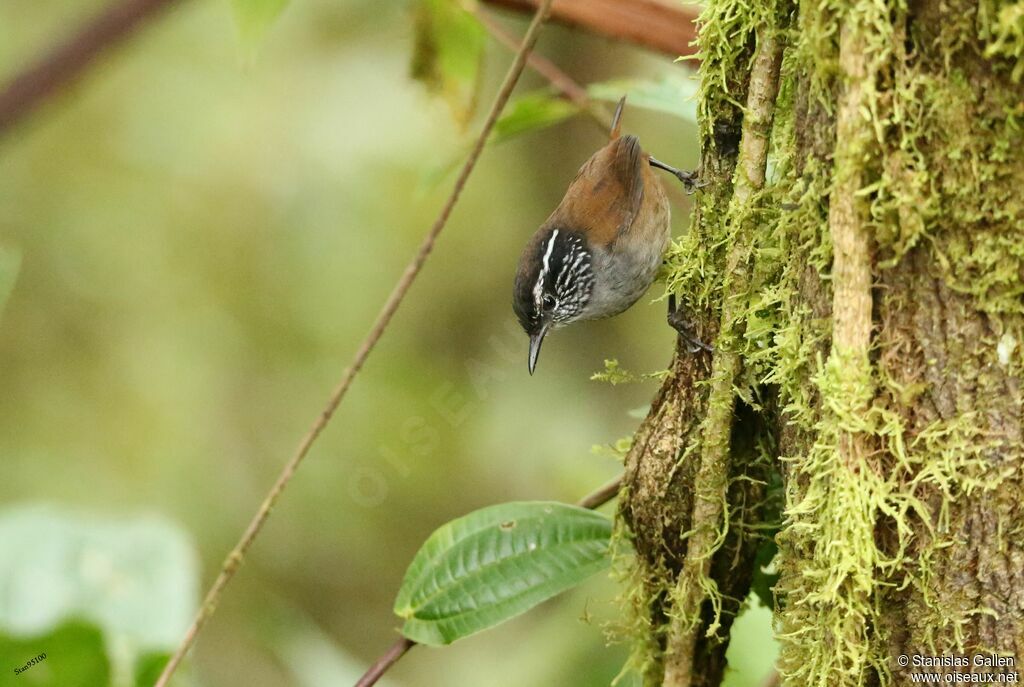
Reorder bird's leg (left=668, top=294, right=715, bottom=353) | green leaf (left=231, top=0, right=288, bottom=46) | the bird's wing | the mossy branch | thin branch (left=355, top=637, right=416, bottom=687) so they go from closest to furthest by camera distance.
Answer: the mossy branch
bird's leg (left=668, top=294, right=715, bottom=353)
thin branch (left=355, top=637, right=416, bottom=687)
green leaf (left=231, top=0, right=288, bottom=46)
the bird's wing

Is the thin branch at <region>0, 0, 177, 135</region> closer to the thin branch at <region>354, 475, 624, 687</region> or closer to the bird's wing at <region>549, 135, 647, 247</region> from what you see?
the thin branch at <region>354, 475, 624, 687</region>

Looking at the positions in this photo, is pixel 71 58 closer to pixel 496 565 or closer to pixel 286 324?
pixel 496 565

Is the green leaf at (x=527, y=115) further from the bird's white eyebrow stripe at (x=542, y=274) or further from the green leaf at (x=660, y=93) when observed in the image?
the bird's white eyebrow stripe at (x=542, y=274)

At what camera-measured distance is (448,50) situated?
328 centimetres

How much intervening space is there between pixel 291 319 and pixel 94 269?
4.85 feet

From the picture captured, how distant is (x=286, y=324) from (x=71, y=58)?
675cm

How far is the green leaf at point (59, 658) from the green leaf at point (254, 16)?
1.41m

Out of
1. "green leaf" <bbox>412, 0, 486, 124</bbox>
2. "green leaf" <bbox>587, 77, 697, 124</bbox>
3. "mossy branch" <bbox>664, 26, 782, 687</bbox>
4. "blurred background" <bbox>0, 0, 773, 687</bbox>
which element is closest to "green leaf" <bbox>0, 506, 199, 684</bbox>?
"mossy branch" <bbox>664, 26, 782, 687</bbox>

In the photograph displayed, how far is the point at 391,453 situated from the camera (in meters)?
7.45

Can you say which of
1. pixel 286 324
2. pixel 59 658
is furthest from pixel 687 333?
pixel 286 324

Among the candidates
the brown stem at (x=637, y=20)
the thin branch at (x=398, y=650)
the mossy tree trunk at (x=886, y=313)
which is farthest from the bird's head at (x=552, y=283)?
the mossy tree trunk at (x=886, y=313)

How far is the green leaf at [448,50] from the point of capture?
322 cm

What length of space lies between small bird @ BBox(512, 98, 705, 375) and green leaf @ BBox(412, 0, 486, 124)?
1.76ft

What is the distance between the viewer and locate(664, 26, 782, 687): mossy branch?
184 cm
